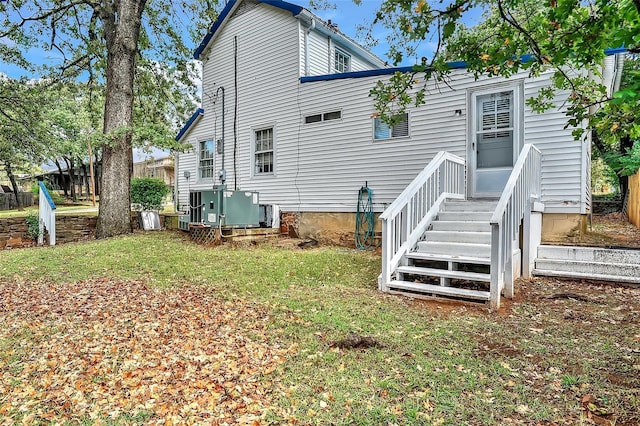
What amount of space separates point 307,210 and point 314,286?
4.48 meters

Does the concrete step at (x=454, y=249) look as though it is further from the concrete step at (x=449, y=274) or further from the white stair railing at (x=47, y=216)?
the white stair railing at (x=47, y=216)

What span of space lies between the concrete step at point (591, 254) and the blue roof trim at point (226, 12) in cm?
787

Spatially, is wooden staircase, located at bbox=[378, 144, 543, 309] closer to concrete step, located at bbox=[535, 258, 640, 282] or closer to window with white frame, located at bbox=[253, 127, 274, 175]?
concrete step, located at bbox=[535, 258, 640, 282]

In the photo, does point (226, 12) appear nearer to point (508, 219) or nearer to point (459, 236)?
point (459, 236)

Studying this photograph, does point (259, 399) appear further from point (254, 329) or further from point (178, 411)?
point (254, 329)

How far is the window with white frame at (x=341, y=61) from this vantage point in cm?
1061

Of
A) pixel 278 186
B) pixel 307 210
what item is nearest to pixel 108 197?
pixel 278 186

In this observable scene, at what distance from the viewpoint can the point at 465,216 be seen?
19.1 ft

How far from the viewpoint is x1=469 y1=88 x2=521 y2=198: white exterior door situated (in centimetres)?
691

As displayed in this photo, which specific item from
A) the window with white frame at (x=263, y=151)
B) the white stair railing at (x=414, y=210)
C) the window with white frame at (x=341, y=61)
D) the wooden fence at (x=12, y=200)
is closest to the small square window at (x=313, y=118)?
the window with white frame at (x=263, y=151)

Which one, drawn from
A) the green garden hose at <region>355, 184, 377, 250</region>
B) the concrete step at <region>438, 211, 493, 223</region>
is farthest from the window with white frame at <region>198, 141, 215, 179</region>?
the concrete step at <region>438, 211, 493, 223</region>

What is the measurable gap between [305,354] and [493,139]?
5.98 metres

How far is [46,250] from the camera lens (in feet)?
25.6

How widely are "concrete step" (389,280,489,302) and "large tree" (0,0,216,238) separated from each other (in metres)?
7.64
